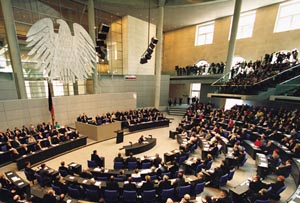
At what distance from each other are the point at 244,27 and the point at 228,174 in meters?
18.9

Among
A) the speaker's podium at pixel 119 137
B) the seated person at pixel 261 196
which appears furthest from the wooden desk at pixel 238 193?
the speaker's podium at pixel 119 137

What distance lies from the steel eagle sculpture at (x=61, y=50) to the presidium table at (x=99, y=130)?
11.6 ft

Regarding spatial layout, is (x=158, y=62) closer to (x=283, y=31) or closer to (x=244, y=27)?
(x=244, y=27)

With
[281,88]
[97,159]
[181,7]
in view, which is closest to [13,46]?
[97,159]

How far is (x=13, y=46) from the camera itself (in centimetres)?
1064

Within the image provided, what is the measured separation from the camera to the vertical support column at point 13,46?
33.6 feet

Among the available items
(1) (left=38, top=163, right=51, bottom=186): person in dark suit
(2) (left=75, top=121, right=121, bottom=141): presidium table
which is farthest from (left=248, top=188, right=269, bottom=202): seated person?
(2) (left=75, top=121, right=121, bottom=141): presidium table

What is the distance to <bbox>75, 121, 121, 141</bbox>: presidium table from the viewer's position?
35.1 ft

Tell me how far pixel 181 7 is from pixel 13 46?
15829mm

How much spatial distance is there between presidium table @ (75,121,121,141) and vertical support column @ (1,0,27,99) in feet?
15.5

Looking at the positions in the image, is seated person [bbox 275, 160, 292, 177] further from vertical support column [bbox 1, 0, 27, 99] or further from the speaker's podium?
vertical support column [bbox 1, 0, 27, 99]

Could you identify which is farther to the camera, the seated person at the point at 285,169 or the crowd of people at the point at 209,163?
the seated person at the point at 285,169

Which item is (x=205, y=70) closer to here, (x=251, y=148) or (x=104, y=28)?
(x=251, y=148)

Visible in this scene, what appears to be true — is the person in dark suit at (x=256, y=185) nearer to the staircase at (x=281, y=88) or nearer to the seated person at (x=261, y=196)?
the seated person at (x=261, y=196)
